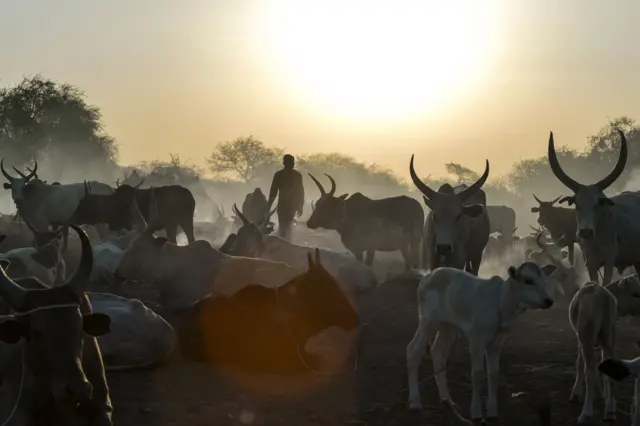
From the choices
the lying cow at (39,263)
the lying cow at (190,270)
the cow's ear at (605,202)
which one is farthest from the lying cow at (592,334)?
the lying cow at (39,263)

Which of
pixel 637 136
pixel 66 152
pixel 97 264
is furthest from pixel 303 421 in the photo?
pixel 637 136

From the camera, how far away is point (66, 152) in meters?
55.2

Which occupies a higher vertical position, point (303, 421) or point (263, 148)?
point (263, 148)

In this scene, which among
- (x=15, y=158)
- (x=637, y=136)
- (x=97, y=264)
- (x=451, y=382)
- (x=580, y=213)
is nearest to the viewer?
(x=451, y=382)

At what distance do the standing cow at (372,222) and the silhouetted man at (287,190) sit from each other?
2.77ft

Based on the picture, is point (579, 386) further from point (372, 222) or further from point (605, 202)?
point (372, 222)

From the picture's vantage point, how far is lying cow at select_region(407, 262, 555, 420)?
8000 mm

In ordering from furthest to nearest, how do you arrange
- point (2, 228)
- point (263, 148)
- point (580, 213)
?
1. point (263, 148)
2. point (2, 228)
3. point (580, 213)

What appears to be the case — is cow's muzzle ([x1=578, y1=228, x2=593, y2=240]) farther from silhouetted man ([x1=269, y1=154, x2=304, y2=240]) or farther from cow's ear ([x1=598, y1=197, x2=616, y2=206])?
silhouetted man ([x1=269, y1=154, x2=304, y2=240])

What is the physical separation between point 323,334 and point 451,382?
4.95 feet

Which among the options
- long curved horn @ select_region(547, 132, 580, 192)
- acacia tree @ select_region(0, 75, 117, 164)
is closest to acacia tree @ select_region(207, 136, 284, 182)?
acacia tree @ select_region(0, 75, 117, 164)

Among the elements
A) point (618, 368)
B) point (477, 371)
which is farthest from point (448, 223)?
point (618, 368)

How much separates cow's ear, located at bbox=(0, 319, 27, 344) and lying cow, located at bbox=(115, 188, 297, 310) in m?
6.64

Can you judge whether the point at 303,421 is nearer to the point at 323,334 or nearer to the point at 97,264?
the point at 323,334
